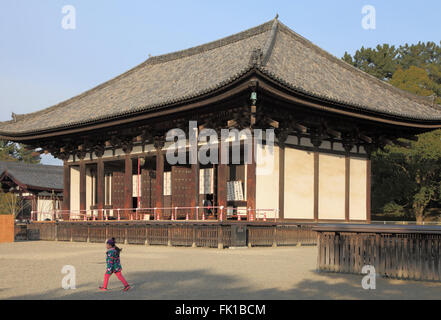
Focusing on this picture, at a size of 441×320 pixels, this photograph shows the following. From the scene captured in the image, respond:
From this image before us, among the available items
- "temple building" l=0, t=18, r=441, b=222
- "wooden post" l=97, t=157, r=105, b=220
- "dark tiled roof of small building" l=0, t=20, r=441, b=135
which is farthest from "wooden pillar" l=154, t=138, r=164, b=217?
"wooden post" l=97, t=157, r=105, b=220

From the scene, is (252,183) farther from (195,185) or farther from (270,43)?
(270,43)

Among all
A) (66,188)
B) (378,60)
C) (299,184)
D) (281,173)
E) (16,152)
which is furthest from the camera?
(16,152)

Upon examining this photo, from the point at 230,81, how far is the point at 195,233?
642cm

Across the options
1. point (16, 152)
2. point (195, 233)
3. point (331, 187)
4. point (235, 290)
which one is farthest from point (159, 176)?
point (16, 152)

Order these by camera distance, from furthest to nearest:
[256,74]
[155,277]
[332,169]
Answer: [332,169], [256,74], [155,277]

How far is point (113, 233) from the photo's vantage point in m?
27.0

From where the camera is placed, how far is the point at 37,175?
46469 millimetres

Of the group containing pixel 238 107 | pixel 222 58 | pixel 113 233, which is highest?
pixel 222 58

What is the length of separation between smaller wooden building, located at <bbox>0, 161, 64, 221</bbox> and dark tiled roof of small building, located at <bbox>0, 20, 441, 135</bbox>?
26.3 feet
